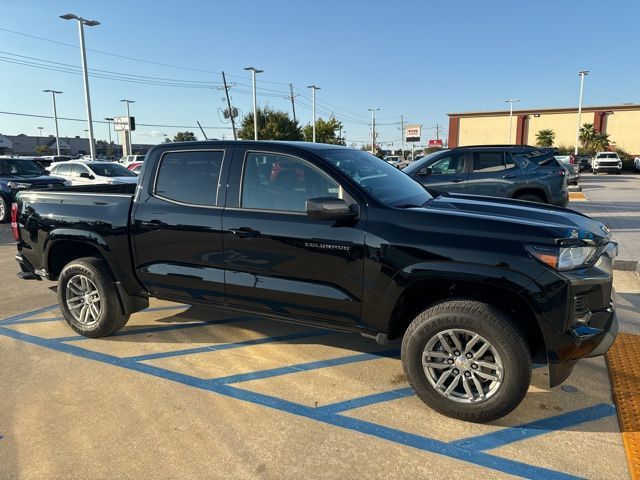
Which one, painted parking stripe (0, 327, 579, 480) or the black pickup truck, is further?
the black pickup truck

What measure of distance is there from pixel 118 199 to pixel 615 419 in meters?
4.32

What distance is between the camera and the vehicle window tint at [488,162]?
31.1 feet

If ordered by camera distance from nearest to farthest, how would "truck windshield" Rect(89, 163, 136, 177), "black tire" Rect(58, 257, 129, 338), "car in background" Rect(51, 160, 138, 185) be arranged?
"black tire" Rect(58, 257, 129, 338) < "car in background" Rect(51, 160, 138, 185) < "truck windshield" Rect(89, 163, 136, 177)

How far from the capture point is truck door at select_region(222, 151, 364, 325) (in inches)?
135

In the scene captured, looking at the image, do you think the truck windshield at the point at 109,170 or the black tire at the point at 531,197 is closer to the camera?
the black tire at the point at 531,197

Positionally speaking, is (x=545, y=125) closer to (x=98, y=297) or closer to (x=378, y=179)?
(x=378, y=179)

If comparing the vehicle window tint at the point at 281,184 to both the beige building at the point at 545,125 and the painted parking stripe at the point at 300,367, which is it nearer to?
the painted parking stripe at the point at 300,367

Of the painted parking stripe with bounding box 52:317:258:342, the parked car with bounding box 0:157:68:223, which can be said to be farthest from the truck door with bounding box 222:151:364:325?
the parked car with bounding box 0:157:68:223

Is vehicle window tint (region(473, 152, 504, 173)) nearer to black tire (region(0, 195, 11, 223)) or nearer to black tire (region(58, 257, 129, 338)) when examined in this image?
black tire (region(58, 257, 129, 338))

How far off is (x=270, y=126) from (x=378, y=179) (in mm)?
43654

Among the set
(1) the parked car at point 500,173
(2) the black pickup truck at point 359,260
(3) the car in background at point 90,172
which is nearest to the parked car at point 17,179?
(3) the car in background at point 90,172

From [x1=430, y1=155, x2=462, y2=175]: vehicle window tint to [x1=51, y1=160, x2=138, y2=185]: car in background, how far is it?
956 cm

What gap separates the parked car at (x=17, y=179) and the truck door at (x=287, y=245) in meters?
9.89

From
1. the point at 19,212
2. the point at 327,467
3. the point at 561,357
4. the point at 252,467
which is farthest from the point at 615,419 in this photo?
the point at 19,212
